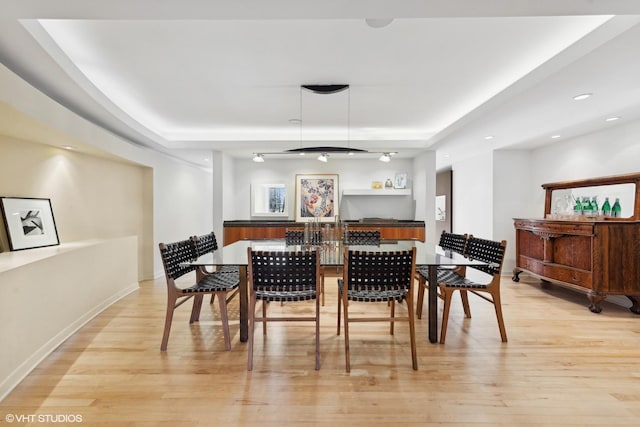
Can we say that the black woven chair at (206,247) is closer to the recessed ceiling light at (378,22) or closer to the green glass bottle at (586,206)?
the recessed ceiling light at (378,22)

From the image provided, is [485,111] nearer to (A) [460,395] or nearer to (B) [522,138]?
(B) [522,138]

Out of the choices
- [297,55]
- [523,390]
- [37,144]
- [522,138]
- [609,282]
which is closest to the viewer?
[523,390]

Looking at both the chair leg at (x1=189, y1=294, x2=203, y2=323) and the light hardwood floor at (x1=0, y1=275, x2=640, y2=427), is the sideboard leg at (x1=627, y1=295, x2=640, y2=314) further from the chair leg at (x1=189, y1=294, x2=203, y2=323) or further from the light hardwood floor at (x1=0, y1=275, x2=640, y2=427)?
the chair leg at (x1=189, y1=294, x2=203, y2=323)

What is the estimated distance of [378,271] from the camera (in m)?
2.20

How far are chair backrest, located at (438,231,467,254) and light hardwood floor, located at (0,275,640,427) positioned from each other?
82 centimetres

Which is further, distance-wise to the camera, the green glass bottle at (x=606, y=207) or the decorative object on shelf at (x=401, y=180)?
the decorative object on shelf at (x=401, y=180)

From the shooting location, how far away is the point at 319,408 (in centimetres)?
177

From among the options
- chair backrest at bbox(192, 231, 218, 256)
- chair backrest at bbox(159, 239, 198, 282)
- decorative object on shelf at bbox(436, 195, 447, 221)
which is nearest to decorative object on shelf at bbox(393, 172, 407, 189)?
decorative object on shelf at bbox(436, 195, 447, 221)

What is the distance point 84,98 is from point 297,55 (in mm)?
2110

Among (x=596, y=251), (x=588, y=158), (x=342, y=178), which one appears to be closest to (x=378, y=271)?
(x=596, y=251)

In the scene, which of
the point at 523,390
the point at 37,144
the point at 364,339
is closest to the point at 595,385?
the point at 523,390

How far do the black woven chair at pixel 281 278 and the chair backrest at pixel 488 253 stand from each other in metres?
1.32

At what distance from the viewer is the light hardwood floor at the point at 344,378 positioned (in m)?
1.72

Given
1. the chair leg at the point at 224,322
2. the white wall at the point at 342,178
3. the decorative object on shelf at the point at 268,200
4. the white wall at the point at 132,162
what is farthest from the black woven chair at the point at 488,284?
the decorative object on shelf at the point at 268,200
